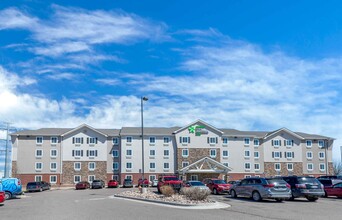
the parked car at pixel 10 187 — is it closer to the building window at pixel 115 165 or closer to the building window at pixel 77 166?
the building window at pixel 77 166

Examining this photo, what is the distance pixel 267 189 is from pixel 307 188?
3.02 m

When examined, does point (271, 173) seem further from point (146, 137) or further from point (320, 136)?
point (146, 137)

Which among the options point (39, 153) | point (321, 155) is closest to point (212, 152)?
point (321, 155)

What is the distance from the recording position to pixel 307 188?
24453 mm

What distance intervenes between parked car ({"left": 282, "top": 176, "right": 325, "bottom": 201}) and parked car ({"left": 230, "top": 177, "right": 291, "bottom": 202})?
4.15 feet

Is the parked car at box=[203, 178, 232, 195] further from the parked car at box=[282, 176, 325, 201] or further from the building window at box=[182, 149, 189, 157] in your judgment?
the building window at box=[182, 149, 189, 157]

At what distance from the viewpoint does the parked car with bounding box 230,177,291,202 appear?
914 inches

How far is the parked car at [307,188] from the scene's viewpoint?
2427cm

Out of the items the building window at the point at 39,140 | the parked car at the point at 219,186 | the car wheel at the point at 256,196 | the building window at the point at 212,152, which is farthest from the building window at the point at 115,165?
the car wheel at the point at 256,196

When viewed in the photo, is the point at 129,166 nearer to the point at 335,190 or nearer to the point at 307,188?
the point at 335,190

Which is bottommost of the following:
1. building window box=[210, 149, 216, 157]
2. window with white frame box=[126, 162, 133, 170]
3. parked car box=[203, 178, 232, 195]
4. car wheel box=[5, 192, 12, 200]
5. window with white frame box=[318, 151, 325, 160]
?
car wheel box=[5, 192, 12, 200]

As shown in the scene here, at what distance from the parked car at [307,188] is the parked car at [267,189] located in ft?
4.15

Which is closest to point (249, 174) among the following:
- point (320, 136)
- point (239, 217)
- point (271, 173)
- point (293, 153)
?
point (271, 173)

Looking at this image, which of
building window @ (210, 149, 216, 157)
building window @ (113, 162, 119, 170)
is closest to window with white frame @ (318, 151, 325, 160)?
building window @ (210, 149, 216, 157)
